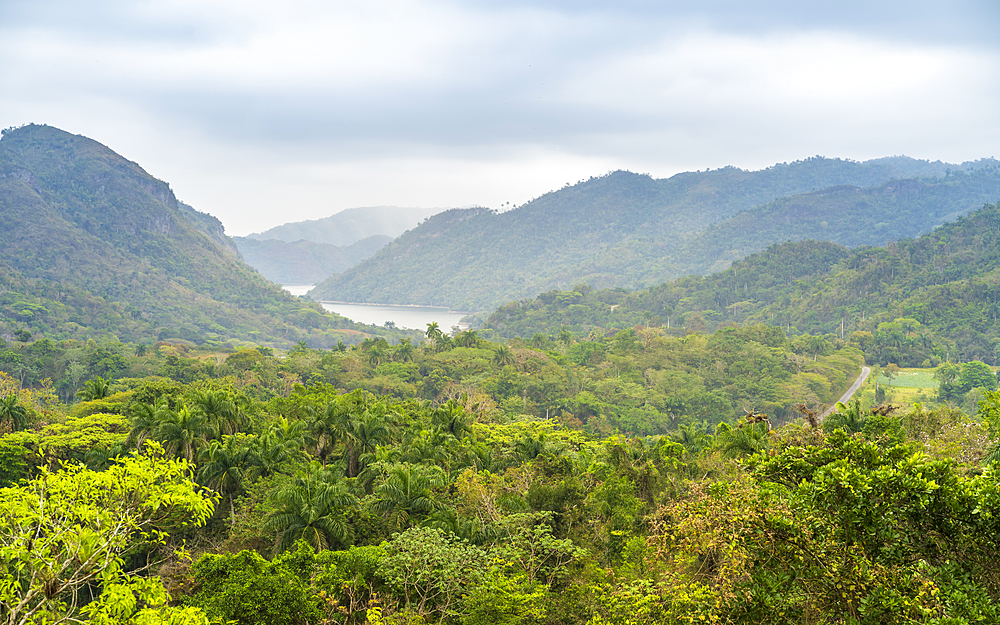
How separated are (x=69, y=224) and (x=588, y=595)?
666 ft

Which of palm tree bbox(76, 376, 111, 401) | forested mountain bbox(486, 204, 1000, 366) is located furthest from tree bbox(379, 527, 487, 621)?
forested mountain bbox(486, 204, 1000, 366)

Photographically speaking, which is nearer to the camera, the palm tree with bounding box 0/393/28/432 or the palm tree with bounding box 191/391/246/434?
the palm tree with bounding box 191/391/246/434

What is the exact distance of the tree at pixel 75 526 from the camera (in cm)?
951

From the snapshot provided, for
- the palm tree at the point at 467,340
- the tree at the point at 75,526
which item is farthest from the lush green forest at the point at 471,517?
the palm tree at the point at 467,340

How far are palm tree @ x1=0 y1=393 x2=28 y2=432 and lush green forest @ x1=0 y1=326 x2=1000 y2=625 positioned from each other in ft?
0.27

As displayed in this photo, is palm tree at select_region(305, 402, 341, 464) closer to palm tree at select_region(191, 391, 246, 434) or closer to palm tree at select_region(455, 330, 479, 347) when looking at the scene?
palm tree at select_region(191, 391, 246, 434)

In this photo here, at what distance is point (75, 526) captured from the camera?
10.0m

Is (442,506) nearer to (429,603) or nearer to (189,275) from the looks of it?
(429,603)

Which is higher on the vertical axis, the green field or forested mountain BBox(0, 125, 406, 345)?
forested mountain BBox(0, 125, 406, 345)

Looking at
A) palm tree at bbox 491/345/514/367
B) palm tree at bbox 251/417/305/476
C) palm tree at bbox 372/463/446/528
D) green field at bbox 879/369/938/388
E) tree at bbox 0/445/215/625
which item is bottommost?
green field at bbox 879/369/938/388

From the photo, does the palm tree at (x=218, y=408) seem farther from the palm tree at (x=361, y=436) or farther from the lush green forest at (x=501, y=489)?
the palm tree at (x=361, y=436)

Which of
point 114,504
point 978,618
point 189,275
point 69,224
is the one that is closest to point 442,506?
point 114,504

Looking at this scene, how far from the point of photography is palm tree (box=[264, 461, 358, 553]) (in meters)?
21.4

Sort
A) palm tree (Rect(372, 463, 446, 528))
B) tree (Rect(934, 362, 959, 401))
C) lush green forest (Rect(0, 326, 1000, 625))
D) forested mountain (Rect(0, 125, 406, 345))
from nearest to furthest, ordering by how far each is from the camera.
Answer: lush green forest (Rect(0, 326, 1000, 625))
palm tree (Rect(372, 463, 446, 528))
tree (Rect(934, 362, 959, 401))
forested mountain (Rect(0, 125, 406, 345))
